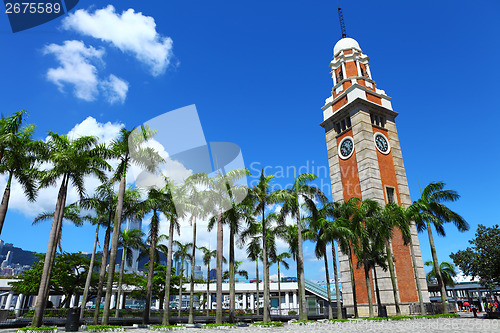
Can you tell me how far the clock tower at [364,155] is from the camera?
37844mm

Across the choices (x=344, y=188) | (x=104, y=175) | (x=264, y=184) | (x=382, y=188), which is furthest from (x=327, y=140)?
(x=104, y=175)

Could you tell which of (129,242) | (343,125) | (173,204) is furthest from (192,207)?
(343,125)

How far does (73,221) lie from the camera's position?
35.7 m

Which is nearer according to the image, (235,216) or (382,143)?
(235,216)

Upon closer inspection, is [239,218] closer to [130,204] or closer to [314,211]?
[314,211]

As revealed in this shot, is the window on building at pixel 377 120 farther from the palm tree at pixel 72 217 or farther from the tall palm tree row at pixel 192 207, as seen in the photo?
the palm tree at pixel 72 217

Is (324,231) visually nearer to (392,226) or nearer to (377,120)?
(392,226)

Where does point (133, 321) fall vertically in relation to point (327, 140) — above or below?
below

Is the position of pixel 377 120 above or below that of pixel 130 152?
above

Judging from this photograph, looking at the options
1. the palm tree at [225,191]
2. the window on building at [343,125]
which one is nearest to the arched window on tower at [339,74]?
the window on building at [343,125]

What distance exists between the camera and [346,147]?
150ft

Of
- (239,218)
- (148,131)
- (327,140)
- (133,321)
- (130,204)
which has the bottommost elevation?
(133,321)

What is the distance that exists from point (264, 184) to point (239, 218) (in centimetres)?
357

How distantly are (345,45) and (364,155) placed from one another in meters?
21.3
